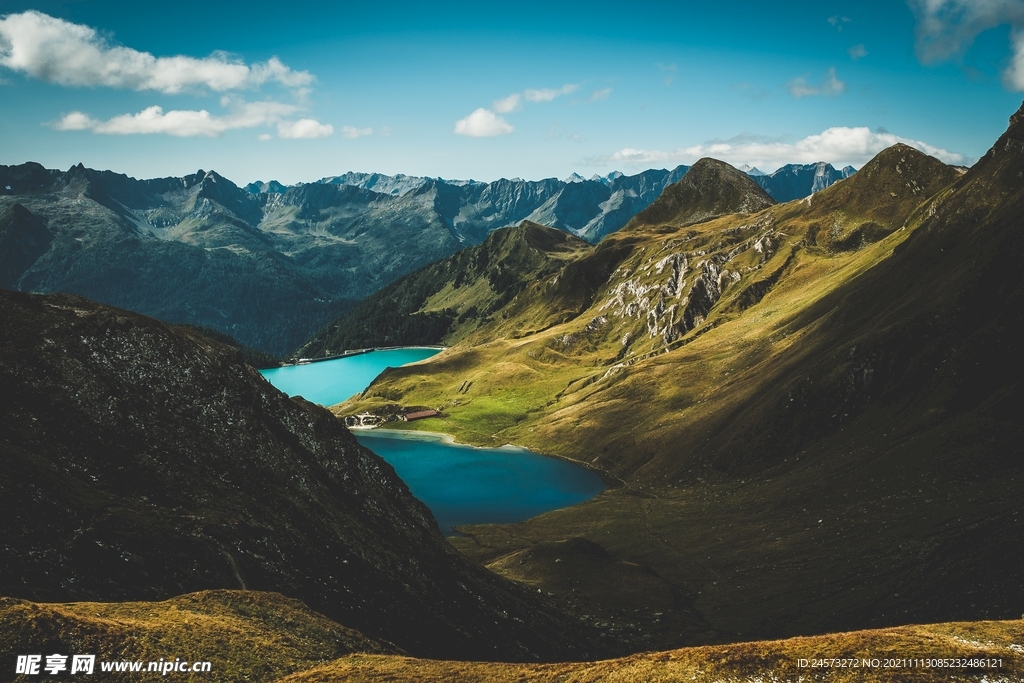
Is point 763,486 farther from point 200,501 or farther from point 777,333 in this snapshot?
point 200,501

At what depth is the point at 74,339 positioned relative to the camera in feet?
220

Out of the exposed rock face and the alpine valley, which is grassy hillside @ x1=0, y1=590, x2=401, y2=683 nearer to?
the alpine valley

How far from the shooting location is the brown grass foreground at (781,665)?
4284 centimetres

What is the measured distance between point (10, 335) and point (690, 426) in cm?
13649

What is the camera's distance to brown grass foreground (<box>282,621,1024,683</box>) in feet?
141

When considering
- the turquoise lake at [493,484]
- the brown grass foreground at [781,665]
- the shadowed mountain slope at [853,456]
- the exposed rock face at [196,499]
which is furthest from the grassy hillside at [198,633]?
the turquoise lake at [493,484]

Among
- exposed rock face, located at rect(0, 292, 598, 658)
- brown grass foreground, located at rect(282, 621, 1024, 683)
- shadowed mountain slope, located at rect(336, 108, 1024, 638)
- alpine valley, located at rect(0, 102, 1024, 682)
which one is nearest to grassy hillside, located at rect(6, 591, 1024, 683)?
brown grass foreground, located at rect(282, 621, 1024, 683)

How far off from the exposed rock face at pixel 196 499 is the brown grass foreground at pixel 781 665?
1260cm

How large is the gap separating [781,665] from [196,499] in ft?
156

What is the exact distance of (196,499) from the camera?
Result: 61.0 meters

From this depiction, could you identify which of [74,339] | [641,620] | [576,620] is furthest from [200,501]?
[641,620]

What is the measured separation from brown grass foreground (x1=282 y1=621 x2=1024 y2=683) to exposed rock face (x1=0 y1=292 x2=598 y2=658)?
12.6 meters


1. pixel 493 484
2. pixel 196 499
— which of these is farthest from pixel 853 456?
pixel 196 499

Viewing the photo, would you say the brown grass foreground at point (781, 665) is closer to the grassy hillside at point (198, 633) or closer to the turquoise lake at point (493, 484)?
the grassy hillside at point (198, 633)
